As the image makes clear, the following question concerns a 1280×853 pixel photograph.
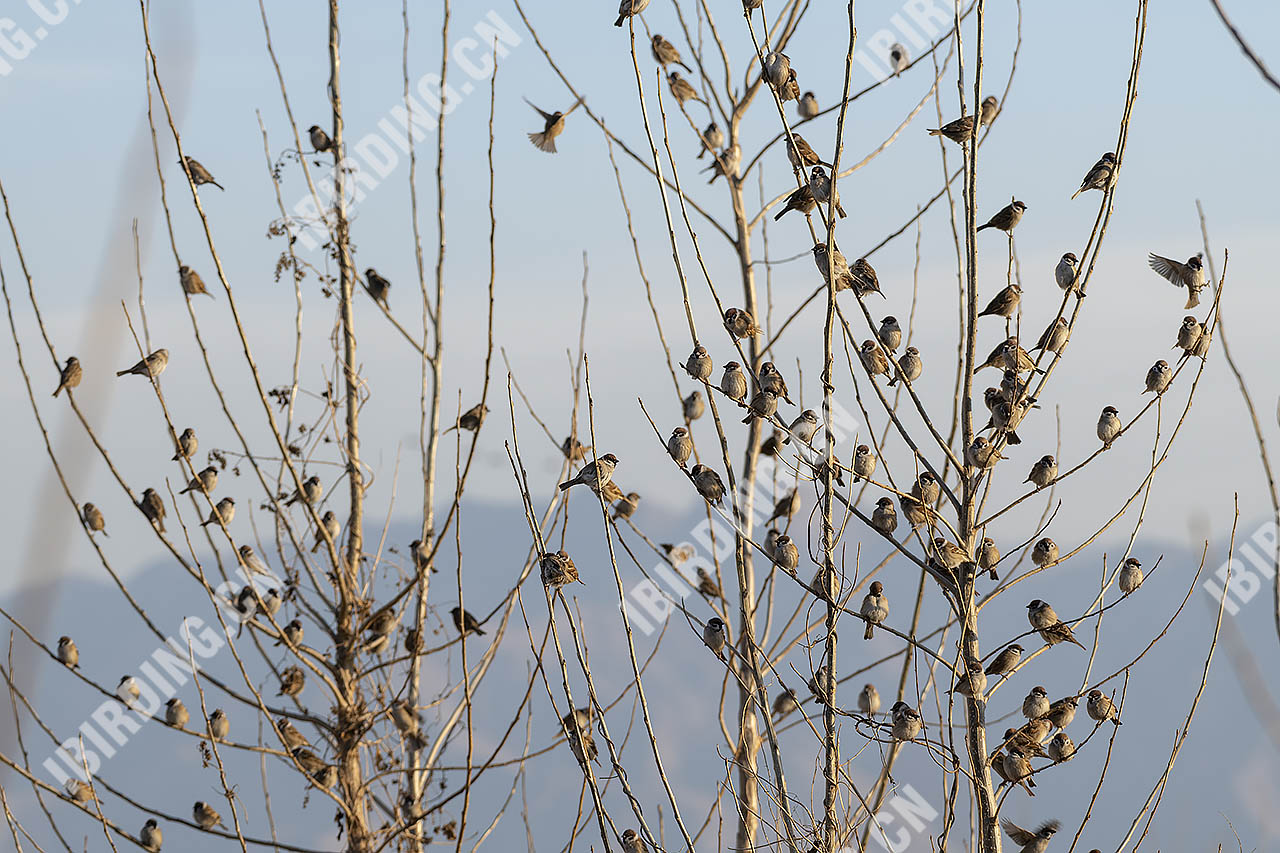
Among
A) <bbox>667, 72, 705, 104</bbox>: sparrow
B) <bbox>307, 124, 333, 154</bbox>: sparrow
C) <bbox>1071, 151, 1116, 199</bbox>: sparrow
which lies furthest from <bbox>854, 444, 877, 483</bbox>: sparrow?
<bbox>307, 124, 333, 154</bbox>: sparrow

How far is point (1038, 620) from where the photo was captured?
2.80 meters

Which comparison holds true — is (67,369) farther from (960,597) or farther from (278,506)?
(960,597)

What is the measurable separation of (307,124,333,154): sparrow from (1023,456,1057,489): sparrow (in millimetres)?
3136

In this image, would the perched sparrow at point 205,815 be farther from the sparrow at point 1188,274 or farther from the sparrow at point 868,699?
the sparrow at point 1188,274

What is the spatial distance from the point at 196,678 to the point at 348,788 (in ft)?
3.89

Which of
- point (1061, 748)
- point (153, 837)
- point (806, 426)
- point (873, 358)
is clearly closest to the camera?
point (1061, 748)

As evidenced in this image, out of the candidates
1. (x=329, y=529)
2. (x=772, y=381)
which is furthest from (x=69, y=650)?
(x=772, y=381)

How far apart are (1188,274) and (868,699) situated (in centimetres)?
148

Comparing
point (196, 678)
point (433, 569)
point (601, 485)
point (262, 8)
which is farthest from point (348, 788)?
point (262, 8)

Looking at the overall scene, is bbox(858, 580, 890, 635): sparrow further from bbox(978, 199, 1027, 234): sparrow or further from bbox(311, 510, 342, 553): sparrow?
bbox(311, 510, 342, 553): sparrow

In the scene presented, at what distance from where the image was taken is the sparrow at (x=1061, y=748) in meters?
2.66

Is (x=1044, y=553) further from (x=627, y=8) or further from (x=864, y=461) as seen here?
(x=627, y=8)

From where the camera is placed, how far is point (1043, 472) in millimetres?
2822

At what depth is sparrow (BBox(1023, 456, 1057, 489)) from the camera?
2816 mm
